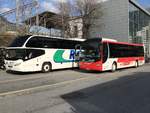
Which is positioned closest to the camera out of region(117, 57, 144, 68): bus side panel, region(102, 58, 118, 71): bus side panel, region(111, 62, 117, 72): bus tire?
region(102, 58, 118, 71): bus side panel

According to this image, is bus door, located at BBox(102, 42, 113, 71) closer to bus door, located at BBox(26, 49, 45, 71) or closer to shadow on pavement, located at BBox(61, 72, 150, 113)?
bus door, located at BBox(26, 49, 45, 71)

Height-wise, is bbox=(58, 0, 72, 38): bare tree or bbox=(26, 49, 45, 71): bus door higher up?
bbox=(58, 0, 72, 38): bare tree

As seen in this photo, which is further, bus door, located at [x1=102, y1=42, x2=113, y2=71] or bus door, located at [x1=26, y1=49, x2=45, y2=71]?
bus door, located at [x1=102, y1=42, x2=113, y2=71]

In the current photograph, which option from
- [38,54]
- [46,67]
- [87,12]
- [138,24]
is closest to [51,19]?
[87,12]

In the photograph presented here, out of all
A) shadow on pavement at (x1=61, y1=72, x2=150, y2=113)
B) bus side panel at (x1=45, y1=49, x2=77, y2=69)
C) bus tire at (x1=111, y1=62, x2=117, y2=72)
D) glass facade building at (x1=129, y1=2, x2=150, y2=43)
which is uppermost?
glass facade building at (x1=129, y1=2, x2=150, y2=43)

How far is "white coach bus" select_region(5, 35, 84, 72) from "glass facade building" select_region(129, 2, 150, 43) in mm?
22676

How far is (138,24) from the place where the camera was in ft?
148

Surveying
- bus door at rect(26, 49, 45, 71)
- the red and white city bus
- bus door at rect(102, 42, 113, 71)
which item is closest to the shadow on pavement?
the red and white city bus

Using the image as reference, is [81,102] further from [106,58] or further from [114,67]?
[114,67]

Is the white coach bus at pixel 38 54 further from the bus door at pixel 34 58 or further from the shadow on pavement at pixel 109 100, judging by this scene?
the shadow on pavement at pixel 109 100

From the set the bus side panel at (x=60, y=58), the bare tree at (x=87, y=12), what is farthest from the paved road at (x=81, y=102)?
the bare tree at (x=87, y=12)

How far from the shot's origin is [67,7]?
129 feet

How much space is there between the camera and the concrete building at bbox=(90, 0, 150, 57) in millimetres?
40500

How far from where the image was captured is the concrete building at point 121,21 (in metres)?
40.5
